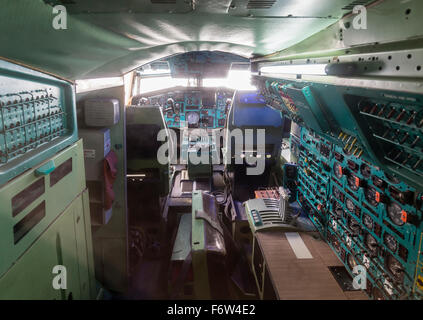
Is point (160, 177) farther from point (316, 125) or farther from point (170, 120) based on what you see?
point (170, 120)

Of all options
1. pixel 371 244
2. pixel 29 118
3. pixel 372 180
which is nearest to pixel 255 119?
pixel 372 180

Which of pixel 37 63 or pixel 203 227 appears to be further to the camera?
pixel 203 227

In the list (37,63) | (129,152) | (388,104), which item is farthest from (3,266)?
(129,152)

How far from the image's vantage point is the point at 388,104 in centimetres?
138

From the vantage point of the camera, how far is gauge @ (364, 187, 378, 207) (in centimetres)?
203

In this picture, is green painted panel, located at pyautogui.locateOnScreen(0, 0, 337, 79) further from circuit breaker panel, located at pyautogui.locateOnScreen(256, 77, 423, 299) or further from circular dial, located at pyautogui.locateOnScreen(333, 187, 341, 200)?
circular dial, located at pyautogui.locateOnScreen(333, 187, 341, 200)

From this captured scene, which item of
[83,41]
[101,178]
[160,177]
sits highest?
[83,41]

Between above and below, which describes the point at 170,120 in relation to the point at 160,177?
above

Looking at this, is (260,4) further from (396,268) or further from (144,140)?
(144,140)

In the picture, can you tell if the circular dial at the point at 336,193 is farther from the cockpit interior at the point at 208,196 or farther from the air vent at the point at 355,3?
the air vent at the point at 355,3

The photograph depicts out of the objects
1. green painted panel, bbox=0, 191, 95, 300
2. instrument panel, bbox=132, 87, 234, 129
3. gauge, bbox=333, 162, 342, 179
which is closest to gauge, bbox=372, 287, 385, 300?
gauge, bbox=333, 162, 342, 179

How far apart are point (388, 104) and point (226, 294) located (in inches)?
100

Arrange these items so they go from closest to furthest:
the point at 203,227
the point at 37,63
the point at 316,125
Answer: the point at 37,63
the point at 316,125
the point at 203,227

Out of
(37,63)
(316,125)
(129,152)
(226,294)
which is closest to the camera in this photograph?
(37,63)
